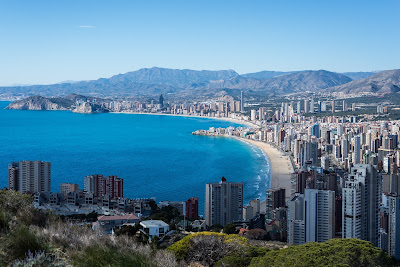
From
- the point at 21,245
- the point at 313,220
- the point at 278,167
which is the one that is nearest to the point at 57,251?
the point at 21,245

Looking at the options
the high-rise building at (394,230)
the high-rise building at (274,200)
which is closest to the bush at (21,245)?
the high-rise building at (394,230)

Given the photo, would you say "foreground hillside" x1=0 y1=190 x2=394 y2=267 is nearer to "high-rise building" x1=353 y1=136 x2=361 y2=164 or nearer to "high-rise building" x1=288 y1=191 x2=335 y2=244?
"high-rise building" x1=288 y1=191 x2=335 y2=244

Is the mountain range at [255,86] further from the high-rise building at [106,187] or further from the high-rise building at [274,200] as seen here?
the high-rise building at [106,187]

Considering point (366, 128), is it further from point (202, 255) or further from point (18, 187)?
point (202, 255)

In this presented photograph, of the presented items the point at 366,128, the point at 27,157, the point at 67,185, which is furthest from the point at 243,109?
the point at 67,185

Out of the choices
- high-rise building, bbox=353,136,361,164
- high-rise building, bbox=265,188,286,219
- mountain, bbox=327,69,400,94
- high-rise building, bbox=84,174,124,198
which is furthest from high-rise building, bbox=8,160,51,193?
mountain, bbox=327,69,400,94
